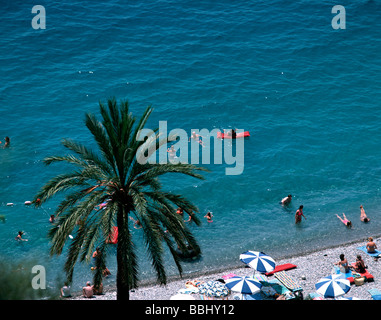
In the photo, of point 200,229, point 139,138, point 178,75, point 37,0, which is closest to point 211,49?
point 178,75

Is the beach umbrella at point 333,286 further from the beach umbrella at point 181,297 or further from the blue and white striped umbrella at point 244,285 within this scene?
the beach umbrella at point 181,297

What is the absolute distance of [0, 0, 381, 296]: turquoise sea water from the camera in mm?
30453

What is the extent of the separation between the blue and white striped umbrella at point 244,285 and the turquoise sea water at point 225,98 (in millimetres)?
5185

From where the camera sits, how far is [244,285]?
2214 centimetres

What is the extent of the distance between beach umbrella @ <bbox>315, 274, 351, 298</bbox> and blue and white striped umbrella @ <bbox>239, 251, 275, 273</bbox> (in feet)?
7.11

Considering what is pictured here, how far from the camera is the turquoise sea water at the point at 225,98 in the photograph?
30.5 meters

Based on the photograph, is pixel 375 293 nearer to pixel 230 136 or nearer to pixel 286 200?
pixel 286 200

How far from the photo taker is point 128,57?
45.9 meters

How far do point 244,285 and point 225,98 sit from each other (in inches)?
850

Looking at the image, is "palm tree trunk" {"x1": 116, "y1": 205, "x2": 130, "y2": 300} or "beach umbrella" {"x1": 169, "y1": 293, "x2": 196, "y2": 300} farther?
"beach umbrella" {"x1": 169, "y1": 293, "x2": 196, "y2": 300}

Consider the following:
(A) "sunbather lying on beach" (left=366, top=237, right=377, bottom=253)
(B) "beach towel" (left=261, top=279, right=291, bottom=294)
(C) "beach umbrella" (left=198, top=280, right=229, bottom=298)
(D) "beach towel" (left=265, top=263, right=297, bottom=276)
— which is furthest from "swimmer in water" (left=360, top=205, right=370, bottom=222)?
(C) "beach umbrella" (left=198, top=280, right=229, bottom=298)

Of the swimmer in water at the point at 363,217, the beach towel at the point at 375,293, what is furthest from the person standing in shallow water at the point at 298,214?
the beach towel at the point at 375,293

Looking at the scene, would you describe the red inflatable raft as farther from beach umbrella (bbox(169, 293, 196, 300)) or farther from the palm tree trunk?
the palm tree trunk

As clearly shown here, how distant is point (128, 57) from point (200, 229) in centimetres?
2083
